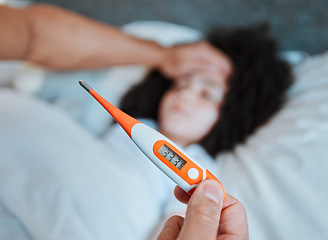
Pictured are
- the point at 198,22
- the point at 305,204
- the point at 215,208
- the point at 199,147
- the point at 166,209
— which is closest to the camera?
the point at 215,208

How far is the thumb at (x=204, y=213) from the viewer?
322mm

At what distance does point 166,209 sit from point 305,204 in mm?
321

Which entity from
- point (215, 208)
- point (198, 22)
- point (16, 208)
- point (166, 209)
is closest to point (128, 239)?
point (166, 209)

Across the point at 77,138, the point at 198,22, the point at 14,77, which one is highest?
the point at 14,77

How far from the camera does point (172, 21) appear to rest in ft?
3.93

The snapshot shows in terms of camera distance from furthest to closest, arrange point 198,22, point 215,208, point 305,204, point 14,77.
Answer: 1. point 198,22
2. point 14,77
3. point 305,204
4. point 215,208

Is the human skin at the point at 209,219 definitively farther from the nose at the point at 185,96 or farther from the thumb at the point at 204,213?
the nose at the point at 185,96

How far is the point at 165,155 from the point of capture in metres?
0.38

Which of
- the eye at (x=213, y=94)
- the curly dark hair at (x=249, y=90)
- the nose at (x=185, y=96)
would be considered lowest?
the curly dark hair at (x=249, y=90)

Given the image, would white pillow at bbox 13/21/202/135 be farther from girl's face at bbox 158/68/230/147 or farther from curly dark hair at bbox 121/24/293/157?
girl's face at bbox 158/68/230/147

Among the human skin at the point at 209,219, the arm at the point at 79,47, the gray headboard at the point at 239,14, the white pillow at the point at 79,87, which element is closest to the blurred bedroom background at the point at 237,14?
the gray headboard at the point at 239,14

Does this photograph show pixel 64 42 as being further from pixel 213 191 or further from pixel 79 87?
pixel 213 191

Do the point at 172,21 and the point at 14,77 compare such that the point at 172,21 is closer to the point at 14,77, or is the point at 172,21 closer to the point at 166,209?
the point at 14,77

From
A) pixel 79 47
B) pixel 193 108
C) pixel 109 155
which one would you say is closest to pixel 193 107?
pixel 193 108
